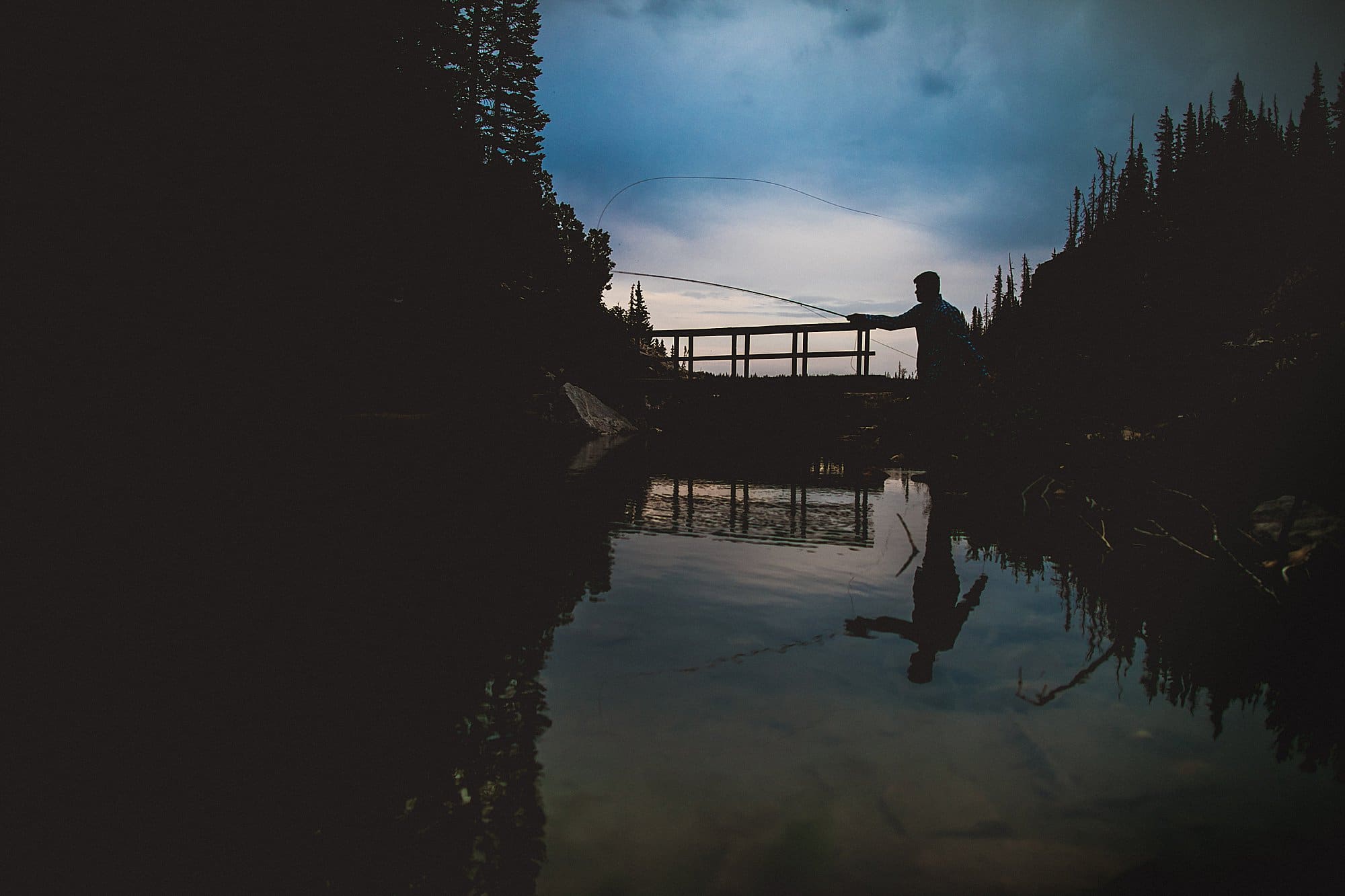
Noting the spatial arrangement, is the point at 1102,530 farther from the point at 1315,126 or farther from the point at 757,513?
the point at 1315,126

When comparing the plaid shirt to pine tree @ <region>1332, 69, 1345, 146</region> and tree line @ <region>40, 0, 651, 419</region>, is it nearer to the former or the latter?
tree line @ <region>40, 0, 651, 419</region>

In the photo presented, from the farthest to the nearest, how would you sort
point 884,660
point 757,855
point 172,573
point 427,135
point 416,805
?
point 427,135
point 172,573
point 884,660
point 416,805
point 757,855

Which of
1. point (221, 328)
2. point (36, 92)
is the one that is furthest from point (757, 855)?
point (221, 328)

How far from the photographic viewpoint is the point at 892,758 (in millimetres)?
2029

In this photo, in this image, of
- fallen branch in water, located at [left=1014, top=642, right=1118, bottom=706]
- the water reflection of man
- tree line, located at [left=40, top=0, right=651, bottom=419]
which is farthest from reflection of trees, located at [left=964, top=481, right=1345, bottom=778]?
tree line, located at [left=40, top=0, right=651, bottom=419]

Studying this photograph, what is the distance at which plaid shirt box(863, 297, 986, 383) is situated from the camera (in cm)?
859

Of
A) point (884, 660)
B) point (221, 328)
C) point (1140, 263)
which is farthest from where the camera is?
point (1140, 263)

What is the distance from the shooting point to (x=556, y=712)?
2332mm

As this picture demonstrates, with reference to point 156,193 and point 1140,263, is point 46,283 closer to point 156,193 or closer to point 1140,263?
point 156,193

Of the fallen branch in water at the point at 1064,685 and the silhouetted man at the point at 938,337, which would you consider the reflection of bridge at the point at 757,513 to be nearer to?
the silhouetted man at the point at 938,337

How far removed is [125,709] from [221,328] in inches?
380

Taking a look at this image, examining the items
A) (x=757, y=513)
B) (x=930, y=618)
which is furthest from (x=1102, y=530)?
(x=757, y=513)

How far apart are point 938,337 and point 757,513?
12.9 feet

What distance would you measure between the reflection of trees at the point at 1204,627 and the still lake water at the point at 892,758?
0.16 ft
